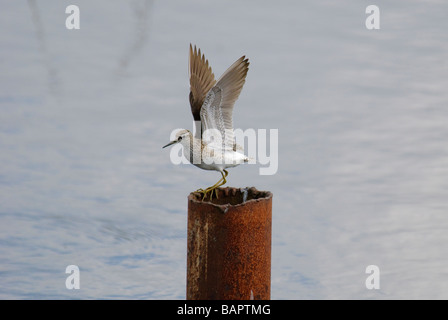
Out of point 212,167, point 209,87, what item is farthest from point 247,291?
point 209,87

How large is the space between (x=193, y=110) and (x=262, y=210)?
2.30 m

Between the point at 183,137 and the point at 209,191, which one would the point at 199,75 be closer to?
the point at 183,137

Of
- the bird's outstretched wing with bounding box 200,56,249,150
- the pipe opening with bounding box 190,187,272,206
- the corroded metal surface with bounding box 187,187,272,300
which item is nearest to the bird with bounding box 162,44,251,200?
the bird's outstretched wing with bounding box 200,56,249,150

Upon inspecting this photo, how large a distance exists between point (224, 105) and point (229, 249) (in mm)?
2334

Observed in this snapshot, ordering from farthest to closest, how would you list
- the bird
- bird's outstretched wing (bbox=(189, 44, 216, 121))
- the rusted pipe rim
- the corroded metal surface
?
bird's outstretched wing (bbox=(189, 44, 216, 121)) → the bird → the rusted pipe rim → the corroded metal surface

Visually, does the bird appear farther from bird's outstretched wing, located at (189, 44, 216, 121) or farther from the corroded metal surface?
the corroded metal surface

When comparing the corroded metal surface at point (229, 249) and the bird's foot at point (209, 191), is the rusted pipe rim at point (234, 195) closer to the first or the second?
the bird's foot at point (209, 191)

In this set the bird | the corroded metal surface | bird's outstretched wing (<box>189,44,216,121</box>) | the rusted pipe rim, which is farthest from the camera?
bird's outstretched wing (<box>189,44,216,121</box>)

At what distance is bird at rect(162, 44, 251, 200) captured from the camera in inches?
320

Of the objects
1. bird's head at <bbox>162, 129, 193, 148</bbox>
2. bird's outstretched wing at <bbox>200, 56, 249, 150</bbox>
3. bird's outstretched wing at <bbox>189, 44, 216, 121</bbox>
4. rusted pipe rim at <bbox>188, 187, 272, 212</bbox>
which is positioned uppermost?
bird's outstretched wing at <bbox>189, 44, 216, 121</bbox>

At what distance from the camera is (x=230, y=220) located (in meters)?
6.67

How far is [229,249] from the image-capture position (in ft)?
22.0

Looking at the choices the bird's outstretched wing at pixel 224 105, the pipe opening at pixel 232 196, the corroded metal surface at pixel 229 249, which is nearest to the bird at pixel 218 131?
the bird's outstretched wing at pixel 224 105

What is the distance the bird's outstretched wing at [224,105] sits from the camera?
8.24 m
